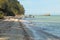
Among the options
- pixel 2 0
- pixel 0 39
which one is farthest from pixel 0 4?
pixel 0 39

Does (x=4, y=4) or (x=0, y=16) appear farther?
(x=4, y=4)

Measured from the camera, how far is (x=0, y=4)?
95625 mm

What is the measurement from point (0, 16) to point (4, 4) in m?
17.7

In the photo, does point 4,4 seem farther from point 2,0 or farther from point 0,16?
point 0,16

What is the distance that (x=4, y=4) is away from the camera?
10194 cm

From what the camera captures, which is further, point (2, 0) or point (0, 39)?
point (2, 0)

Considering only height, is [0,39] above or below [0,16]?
above

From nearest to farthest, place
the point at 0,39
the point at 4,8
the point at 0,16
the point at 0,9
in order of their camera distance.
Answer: the point at 0,39 < the point at 0,16 < the point at 0,9 < the point at 4,8

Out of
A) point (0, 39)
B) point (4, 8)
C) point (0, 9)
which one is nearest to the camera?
point (0, 39)

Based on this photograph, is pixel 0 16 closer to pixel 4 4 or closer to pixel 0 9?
pixel 0 9

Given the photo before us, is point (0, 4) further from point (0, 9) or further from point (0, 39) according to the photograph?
point (0, 39)

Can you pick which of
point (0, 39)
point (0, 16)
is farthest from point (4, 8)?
point (0, 39)

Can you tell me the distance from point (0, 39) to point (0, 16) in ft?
225

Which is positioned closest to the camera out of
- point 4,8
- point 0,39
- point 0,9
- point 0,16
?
point 0,39
